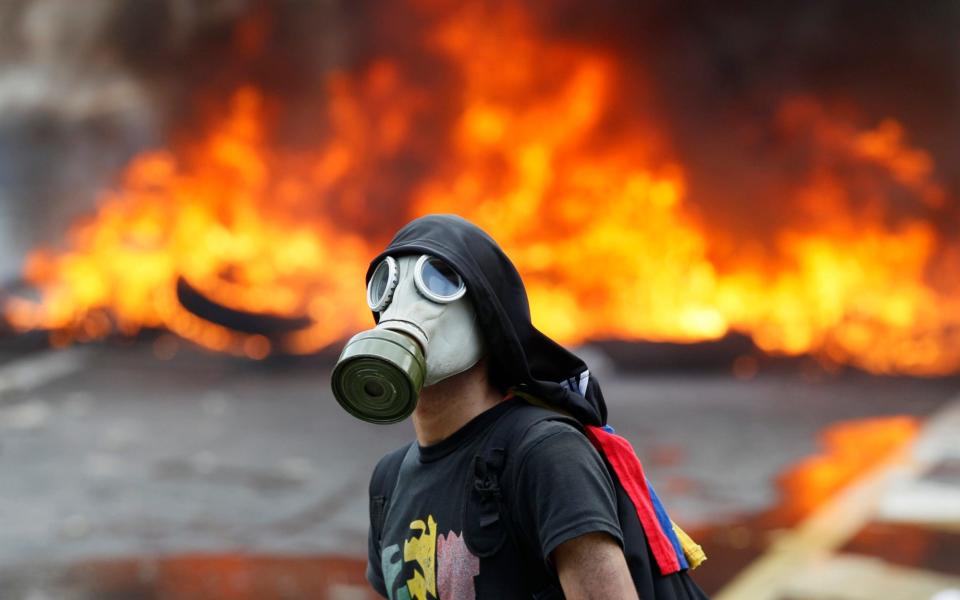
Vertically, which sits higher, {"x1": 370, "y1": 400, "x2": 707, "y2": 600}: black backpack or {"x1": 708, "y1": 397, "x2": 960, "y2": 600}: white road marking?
{"x1": 708, "y1": 397, "x2": 960, "y2": 600}: white road marking

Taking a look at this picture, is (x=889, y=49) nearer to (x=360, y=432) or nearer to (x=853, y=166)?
(x=853, y=166)

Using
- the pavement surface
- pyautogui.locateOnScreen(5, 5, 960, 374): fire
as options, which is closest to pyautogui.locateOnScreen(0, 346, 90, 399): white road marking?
the pavement surface

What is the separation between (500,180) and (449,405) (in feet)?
43.9

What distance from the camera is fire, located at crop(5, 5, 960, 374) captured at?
14.2m

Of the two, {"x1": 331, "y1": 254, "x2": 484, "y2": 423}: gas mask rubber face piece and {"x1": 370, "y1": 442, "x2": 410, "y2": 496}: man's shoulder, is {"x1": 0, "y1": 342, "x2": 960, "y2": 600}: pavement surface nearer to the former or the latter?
{"x1": 370, "y1": 442, "x2": 410, "y2": 496}: man's shoulder

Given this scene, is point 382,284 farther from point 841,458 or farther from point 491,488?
point 841,458

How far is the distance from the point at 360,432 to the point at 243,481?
1.89m

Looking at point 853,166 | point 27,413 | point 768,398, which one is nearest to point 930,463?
point 768,398

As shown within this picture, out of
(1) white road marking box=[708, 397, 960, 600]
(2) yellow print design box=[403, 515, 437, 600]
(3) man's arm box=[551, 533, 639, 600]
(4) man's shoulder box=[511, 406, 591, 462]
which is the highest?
(1) white road marking box=[708, 397, 960, 600]

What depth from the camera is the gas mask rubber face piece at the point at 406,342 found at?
1665 millimetres

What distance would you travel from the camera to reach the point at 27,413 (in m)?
11.1

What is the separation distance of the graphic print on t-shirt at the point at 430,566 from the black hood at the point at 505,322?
10.4 inches

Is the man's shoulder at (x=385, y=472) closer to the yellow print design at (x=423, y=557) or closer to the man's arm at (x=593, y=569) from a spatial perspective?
the yellow print design at (x=423, y=557)

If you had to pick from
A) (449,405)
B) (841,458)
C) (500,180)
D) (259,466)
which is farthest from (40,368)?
(449,405)
